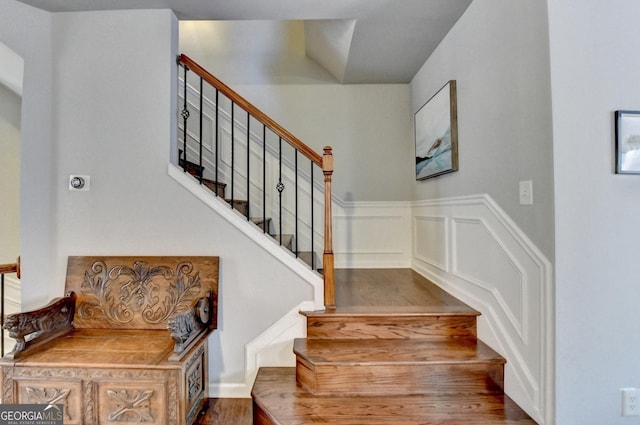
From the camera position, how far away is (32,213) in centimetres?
210

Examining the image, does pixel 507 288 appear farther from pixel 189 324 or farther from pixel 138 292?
pixel 138 292

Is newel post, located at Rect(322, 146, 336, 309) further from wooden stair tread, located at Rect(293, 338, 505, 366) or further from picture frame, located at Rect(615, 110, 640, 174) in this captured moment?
picture frame, located at Rect(615, 110, 640, 174)

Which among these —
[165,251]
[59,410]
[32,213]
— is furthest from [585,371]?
[32,213]

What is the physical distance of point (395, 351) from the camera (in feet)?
5.98

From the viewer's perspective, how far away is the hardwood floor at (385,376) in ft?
5.21

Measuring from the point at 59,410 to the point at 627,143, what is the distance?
118 inches

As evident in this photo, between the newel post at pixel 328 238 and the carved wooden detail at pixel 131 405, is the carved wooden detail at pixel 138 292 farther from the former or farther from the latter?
the newel post at pixel 328 238

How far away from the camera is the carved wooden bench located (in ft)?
5.37

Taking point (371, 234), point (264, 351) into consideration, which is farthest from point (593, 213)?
point (371, 234)

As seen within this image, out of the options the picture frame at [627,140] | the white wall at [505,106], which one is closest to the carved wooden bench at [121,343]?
the white wall at [505,106]

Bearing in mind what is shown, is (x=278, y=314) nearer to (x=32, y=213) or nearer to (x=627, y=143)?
(x=32, y=213)

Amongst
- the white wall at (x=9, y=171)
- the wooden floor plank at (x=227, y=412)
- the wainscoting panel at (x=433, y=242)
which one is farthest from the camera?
the white wall at (x=9, y=171)

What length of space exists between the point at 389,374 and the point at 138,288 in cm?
162

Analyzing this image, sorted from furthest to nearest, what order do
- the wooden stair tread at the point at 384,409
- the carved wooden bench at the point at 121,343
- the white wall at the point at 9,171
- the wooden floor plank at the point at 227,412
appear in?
the white wall at the point at 9,171
the wooden floor plank at the point at 227,412
the carved wooden bench at the point at 121,343
the wooden stair tread at the point at 384,409
